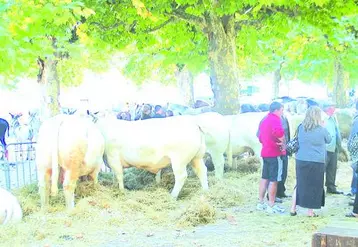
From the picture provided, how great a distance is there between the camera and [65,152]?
8906mm

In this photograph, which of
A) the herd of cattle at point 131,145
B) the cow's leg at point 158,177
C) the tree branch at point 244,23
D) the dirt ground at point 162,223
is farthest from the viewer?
the tree branch at point 244,23

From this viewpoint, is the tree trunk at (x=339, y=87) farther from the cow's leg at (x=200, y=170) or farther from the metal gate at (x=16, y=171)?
the cow's leg at (x=200, y=170)

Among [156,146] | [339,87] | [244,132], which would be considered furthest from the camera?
[339,87]

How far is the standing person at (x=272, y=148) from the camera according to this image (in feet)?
28.4

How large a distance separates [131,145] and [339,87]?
17.1 meters

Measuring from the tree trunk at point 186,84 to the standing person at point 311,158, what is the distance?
2241 cm

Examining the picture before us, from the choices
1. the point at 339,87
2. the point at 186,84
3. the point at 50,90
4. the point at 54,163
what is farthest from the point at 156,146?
the point at 186,84

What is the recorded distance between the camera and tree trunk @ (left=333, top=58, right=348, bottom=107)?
2470 centimetres

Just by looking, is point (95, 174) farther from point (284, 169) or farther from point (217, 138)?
point (284, 169)

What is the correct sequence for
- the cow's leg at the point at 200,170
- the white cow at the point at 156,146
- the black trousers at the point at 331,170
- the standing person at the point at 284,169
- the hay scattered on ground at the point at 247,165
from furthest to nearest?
the hay scattered on ground at the point at 247,165 → the cow's leg at the point at 200,170 → the black trousers at the point at 331,170 → the white cow at the point at 156,146 → the standing person at the point at 284,169

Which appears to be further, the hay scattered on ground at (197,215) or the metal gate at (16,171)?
the metal gate at (16,171)

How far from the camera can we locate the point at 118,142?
1036 centimetres

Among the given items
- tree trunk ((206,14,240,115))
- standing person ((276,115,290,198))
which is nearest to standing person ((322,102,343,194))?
standing person ((276,115,290,198))

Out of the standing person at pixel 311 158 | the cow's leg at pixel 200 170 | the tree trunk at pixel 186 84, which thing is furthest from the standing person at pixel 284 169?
the tree trunk at pixel 186 84
